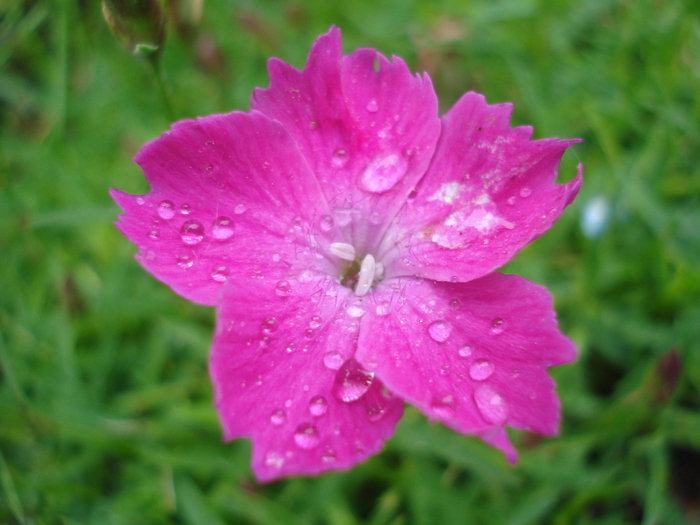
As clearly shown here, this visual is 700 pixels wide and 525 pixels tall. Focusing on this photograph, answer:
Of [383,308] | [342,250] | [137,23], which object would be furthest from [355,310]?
[137,23]

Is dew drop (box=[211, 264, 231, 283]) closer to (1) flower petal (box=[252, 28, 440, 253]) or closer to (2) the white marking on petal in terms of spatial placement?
(1) flower petal (box=[252, 28, 440, 253])

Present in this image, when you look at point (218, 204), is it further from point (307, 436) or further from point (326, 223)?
point (307, 436)

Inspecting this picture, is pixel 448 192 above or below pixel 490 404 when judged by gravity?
above

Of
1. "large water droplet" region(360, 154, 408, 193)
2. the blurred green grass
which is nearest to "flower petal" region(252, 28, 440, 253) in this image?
"large water droplet" region(360, 154, 408, 193)

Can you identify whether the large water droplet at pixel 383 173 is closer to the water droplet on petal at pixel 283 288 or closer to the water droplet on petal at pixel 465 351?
the water droplet on petal at pixel 283 288

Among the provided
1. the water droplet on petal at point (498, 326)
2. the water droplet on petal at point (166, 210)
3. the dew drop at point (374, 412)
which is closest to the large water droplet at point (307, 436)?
the dew drop at point (374, 412)

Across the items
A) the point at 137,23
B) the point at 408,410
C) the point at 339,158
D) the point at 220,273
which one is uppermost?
the point at 137,23

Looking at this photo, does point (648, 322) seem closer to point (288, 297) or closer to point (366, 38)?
point (288, 297)
